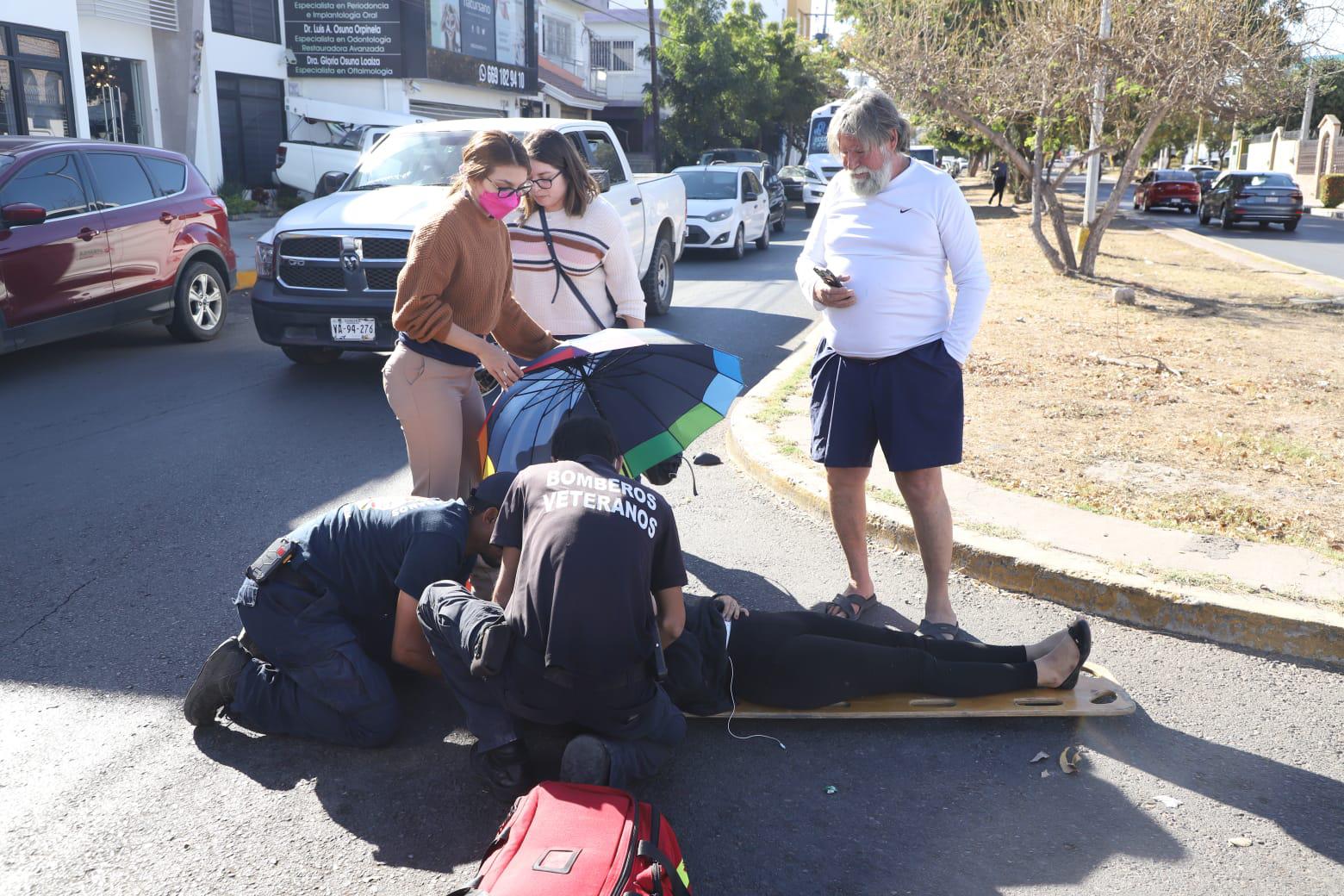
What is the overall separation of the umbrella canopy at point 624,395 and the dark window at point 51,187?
21.1ft

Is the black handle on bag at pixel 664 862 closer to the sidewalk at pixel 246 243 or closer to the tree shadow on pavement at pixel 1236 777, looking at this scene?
the tree shadow on pavement at pixel 1236 777

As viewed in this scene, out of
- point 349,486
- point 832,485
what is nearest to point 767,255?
point 349,486

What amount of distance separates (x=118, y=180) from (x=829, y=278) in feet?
26.0

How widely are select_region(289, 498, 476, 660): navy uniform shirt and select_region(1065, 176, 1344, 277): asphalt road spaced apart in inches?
785

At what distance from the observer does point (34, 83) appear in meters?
19.3

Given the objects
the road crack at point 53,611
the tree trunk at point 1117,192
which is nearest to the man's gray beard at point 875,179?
the road crack at point 53,611

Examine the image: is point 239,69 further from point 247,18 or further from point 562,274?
point 562,274

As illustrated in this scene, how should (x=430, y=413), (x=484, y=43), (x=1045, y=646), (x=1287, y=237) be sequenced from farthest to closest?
(x=484, y=43)
(x=1287, y=237)
(x=430, y=413)
(x=1045, y=646)

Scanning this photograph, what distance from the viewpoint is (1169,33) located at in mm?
14359

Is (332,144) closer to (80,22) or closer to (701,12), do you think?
(80,22)

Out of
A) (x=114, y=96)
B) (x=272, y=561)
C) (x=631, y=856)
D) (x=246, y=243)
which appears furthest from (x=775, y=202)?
(x=631, y=856)

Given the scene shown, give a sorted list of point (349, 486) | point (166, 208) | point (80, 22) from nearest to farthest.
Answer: point (349, 486) → point (166, 208) → point (80, 22)

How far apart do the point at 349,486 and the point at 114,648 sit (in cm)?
210

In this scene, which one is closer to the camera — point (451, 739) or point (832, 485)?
point (451, 739)
